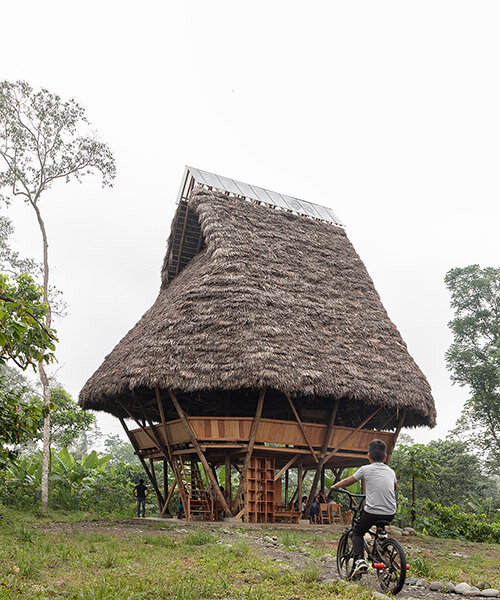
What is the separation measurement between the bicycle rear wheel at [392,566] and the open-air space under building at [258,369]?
7.11m

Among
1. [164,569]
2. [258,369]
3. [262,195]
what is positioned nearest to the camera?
[164,569]

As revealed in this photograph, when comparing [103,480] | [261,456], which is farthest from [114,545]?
[103,480]

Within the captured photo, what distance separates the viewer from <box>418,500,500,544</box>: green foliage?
1409cm

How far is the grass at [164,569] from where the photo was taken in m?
4.49

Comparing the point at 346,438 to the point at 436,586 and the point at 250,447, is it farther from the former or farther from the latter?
the point at 436,586

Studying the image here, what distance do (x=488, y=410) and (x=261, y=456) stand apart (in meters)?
16.0

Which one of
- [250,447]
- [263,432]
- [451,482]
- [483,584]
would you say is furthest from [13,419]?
[451,482]

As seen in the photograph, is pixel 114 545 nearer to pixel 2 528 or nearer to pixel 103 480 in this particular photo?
pixel 2 528

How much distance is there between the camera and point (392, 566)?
15.6ft

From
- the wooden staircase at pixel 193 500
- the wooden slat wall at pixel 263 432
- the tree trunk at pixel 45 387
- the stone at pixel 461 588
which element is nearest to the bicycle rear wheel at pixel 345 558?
the stone at pixel 461 588

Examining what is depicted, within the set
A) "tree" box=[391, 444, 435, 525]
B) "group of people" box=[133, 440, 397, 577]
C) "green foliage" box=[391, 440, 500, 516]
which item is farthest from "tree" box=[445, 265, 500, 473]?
"group of people" box=[133, 440, 397, 577]

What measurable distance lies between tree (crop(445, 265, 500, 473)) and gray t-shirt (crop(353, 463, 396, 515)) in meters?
21.1

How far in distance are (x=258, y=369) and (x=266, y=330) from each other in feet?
4.29

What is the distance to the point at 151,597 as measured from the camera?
440 centimetres
